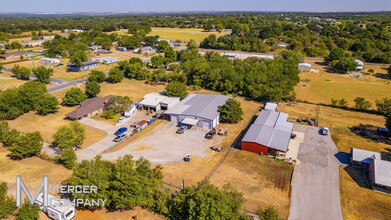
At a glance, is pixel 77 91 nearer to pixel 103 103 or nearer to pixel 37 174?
pixel 103 103

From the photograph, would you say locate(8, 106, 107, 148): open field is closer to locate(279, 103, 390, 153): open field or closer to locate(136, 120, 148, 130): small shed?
locate(136, 120, 148, 130): small shed

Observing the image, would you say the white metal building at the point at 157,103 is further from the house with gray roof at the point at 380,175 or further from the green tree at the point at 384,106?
the green tree at the point at 384,106

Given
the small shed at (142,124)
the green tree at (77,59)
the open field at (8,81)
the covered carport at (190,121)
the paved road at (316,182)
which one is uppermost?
the green tree at (77,59)

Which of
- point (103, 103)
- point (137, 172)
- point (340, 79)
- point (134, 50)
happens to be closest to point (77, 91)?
point (103, 103)

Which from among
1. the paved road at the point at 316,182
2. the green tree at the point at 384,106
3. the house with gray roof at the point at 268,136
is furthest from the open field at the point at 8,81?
the green tree at the point at 384,106

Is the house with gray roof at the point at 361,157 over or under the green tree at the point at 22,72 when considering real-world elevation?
under
